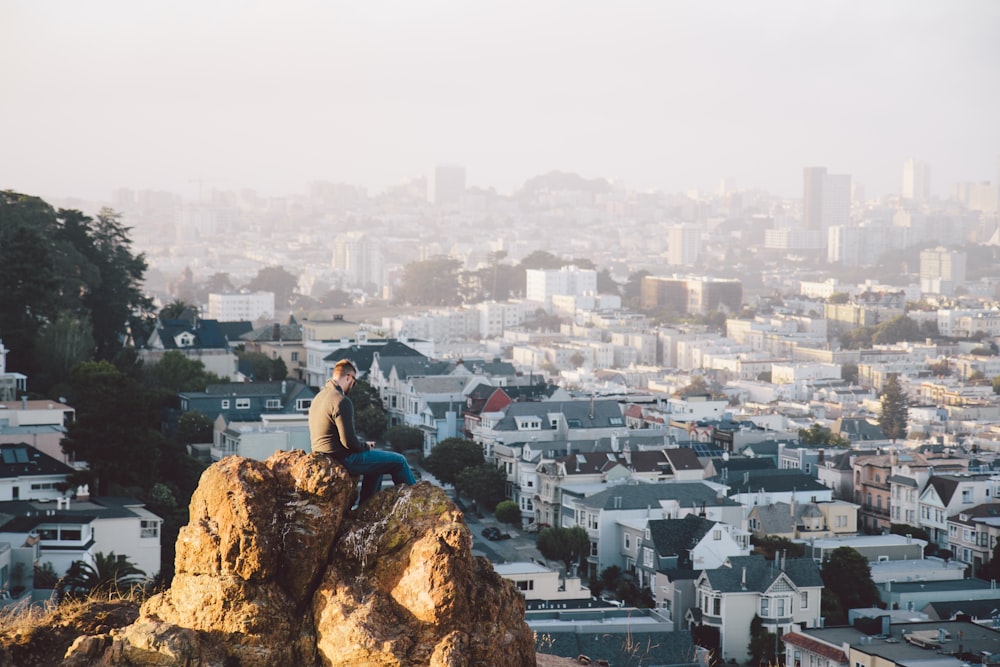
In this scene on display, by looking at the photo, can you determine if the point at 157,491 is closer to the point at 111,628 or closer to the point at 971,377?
the point at 111,628

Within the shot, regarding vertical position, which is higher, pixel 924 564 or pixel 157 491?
pixel 157 491

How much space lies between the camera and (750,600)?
23.0 m

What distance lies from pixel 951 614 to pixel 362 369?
23627 millimetres

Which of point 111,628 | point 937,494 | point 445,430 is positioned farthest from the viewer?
point 445,430

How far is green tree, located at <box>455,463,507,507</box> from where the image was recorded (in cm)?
3178

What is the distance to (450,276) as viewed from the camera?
113938 millimetres

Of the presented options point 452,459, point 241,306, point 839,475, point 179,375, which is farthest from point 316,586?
point 241,306

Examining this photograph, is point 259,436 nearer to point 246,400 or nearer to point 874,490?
point 246,400

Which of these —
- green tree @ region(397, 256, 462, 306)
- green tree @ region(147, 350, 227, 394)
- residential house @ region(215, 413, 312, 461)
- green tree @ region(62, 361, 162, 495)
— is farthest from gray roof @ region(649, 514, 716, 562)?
green tree @ region(397, 256, 462, 306)

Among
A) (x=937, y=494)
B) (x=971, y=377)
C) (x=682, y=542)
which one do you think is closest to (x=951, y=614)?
(x=682, y=542)

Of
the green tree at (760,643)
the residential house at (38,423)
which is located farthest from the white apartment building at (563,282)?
the green tree at (760,643)

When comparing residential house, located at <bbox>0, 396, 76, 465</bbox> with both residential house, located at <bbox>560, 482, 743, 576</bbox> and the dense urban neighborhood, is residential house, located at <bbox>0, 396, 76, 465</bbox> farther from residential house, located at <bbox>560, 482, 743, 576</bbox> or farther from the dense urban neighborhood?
residential house, located at <bbox>560, 482, 743, 576</bbox>

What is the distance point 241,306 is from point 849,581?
7201cm

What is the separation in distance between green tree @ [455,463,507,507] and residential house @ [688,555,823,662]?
8581 millimetres
